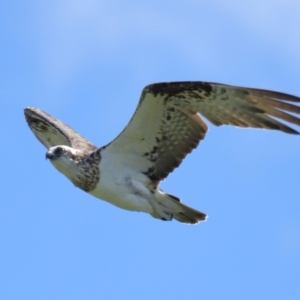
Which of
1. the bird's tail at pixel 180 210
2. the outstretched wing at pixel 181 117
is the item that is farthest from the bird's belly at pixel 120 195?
the outstretched wing at pixel 181 117

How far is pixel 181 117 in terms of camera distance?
51.1ft

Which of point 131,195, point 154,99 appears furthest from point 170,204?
point 154,99

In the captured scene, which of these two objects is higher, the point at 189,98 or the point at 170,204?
the point at 189,98

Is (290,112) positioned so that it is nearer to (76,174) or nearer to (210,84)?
(210,84)

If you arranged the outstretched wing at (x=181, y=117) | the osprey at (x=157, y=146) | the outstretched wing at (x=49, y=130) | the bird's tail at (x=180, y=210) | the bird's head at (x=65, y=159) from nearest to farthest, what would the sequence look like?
the outstretched wing at (x=181, y=117) → the osprey at (x=157, y=146) → the bird's head at (x=65, y=159) → the bird's tail at (x=180, y=210) → the outstretched wing at (x=49, y=130)

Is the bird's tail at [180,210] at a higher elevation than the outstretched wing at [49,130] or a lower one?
lower

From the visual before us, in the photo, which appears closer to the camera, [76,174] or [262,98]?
[262,98]

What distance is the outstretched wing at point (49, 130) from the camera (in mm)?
18203

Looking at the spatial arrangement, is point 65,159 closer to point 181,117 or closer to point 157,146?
point 157,146

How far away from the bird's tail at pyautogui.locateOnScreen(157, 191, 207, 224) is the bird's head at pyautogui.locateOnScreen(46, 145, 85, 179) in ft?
4.52

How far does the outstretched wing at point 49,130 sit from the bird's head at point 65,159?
1.69 meters

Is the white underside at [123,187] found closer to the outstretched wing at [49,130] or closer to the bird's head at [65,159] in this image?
the bird's head at [65,159]

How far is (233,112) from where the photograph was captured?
15117 mm

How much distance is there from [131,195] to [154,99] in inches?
63.1
